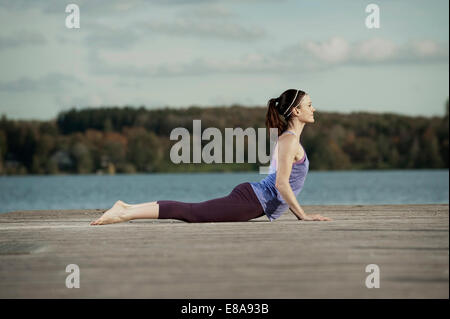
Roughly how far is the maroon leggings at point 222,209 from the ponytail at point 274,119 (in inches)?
23.2

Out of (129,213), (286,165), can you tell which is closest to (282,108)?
(286,165)

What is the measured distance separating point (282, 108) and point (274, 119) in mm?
125

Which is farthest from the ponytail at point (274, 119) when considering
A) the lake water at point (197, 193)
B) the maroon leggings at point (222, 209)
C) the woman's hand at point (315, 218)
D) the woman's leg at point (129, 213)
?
the lake water at point (197, 193)

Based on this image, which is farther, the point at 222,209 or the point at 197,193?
the point at 197,193

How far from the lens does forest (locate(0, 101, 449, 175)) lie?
247 feet

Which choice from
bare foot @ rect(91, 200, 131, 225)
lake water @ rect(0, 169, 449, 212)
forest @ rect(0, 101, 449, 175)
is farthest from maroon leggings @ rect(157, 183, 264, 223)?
forest @ rect(0, 101, 449, 175)

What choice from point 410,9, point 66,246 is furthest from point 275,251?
point 410,9

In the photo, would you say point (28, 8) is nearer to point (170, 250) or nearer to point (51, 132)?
point (51, 132)

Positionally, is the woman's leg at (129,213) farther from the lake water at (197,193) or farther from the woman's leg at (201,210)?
the lake water at (197,193)

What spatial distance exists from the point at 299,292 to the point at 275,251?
119 centimetres

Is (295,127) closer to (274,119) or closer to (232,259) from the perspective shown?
(274,119)

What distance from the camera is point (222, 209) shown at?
6.62m

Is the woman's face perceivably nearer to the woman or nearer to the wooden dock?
the woman

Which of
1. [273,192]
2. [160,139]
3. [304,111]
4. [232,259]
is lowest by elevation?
[232,259]
